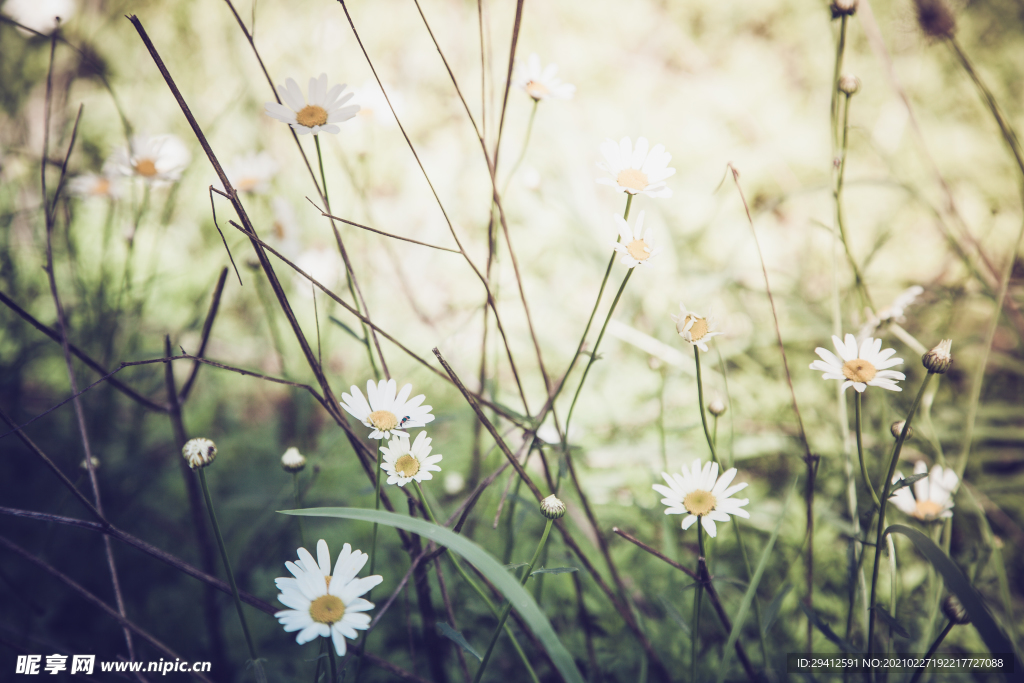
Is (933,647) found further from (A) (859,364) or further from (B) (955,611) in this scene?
(A) (859,364)

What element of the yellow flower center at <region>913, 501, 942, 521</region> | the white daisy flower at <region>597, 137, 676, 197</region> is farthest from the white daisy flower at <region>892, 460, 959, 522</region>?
the white daisy flower at <region>597, 137, 676, 197</region>

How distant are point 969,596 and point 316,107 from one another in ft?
2.54

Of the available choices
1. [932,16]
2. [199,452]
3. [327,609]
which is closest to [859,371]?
[327,609]

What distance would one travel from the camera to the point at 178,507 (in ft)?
3.53

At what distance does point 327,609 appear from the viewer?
45 cm

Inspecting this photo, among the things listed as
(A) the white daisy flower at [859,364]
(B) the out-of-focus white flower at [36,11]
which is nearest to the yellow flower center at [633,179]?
(A) the white daisy flower at [859,364]

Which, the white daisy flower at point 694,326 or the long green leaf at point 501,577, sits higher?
the white daisy flower at point 694,326

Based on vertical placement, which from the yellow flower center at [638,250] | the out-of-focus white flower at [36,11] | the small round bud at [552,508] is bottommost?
the small round bud at [552,508]

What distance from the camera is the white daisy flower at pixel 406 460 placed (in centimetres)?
48

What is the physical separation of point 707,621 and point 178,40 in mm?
2379

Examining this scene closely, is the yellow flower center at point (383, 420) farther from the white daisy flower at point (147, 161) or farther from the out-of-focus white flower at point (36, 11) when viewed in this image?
the out-of-focus white flower at point (36, 11)

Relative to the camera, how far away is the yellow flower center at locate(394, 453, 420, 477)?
49cm

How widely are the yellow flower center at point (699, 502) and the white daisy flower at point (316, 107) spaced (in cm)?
53

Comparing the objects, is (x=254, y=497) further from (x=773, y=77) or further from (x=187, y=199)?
(x=773, y=77)
